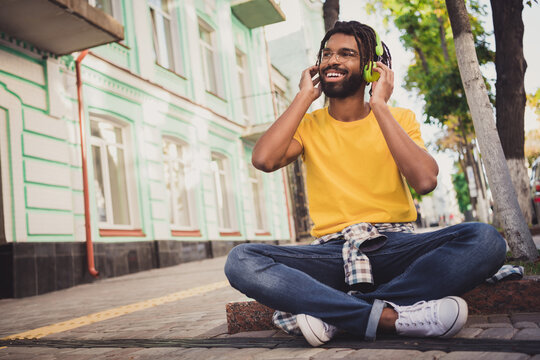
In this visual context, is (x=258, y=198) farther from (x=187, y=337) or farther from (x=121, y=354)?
(x=121, y=354)

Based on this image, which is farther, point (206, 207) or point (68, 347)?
point (206, 207)

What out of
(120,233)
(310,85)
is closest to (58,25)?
(120,233)

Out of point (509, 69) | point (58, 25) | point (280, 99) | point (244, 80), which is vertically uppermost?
point (280, 99)

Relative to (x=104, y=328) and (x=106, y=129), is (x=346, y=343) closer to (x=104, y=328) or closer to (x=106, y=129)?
(x=104, y=328)

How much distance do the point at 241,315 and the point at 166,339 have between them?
468 mm

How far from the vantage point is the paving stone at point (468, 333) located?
2.17 metres

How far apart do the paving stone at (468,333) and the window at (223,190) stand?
40.2ft

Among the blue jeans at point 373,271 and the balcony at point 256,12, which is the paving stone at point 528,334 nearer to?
the blue jeans at point 373,271

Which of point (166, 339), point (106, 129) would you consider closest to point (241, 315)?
point (166, 339)

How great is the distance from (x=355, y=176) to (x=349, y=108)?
436 mm

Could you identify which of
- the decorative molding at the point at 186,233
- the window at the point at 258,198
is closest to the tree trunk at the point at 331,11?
the decorative molding at the point at 186,233

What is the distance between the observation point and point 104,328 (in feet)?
11.9

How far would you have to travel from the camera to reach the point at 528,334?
208cm

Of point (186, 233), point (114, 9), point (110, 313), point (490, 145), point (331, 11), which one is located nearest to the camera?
point (490, 145)
